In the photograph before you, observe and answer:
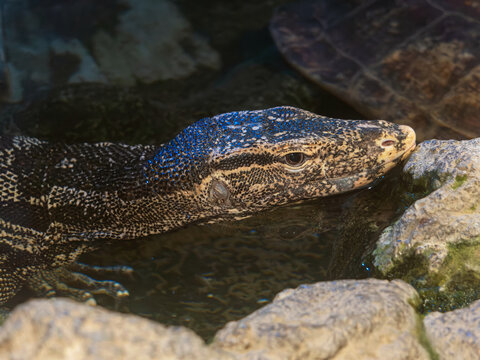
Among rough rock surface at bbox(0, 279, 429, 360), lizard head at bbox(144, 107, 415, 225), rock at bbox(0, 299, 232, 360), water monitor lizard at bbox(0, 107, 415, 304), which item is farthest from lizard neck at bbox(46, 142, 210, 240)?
rock at bbox(0, 299, 232, 360)

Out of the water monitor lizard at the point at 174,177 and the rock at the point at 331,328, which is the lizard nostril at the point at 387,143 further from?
the rock at the point at 331,328

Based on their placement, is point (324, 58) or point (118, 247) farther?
point (324, 58)

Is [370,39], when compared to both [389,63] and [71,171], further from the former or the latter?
[71,171]

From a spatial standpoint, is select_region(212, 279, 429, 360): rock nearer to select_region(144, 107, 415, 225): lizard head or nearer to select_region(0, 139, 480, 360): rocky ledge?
select_region(0, 139, 480, 360): rocky ledge

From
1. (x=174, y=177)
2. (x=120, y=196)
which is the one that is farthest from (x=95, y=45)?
(x=174, y=177)

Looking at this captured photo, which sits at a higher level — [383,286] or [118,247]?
[383,286]

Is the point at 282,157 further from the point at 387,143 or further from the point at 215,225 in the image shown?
the point at 215,225

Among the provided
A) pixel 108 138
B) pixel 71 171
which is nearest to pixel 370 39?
pixel 108 138

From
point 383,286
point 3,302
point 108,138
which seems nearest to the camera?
point 383,286
